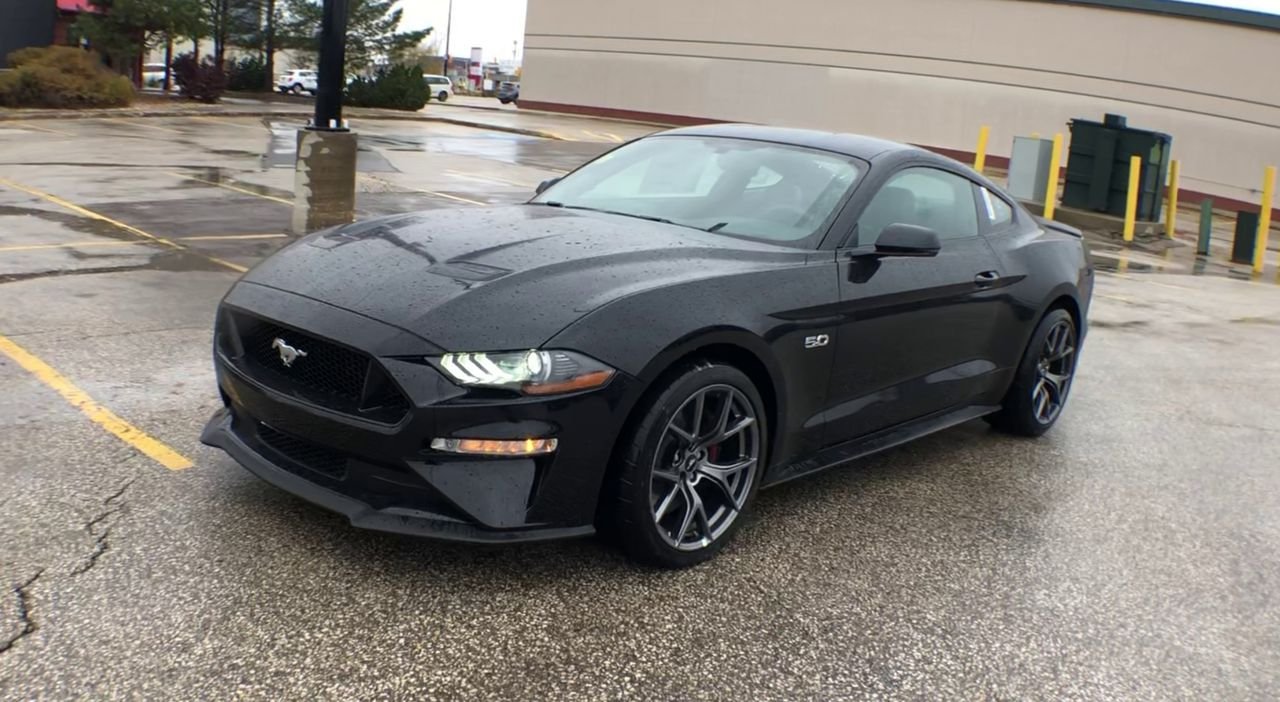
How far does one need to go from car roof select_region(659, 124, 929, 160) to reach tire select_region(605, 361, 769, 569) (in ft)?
5.13

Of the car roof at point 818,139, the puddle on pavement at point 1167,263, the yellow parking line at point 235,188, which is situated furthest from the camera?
the puddle on pavement at point 1167,263

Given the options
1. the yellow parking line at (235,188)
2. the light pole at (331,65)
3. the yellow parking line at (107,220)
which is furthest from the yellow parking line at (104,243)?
the yellow parking line at (235,188)

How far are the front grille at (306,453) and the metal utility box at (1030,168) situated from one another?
18540 mm

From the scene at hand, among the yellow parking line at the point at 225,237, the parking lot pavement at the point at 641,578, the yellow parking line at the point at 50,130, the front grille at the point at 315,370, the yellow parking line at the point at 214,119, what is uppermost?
the yellow parking line at the point at 214,119

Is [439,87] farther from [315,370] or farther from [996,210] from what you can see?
[315,370]

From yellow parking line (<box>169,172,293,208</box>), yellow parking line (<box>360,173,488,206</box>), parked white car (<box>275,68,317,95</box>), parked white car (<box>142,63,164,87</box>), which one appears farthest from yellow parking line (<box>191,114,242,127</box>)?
parked white car (<box>275,68,317,95</box>)

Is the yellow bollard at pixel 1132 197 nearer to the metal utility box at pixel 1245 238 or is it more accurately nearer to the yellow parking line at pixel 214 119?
the metal utility box at pixel 1245 238

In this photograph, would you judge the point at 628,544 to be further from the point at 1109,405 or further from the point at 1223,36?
the point at 1223,36

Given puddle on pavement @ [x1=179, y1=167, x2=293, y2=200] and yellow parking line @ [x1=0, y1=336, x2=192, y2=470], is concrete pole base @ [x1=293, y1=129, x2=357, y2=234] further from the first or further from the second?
yellow parking line @ [x1=0, y1=336, x2=192, y2=470]

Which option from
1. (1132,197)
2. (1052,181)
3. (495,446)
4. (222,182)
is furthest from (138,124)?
(495,446)

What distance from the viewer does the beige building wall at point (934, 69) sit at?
3209 centimetres

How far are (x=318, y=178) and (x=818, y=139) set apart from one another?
5.96 metres

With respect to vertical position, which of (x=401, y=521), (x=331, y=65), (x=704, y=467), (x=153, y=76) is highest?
(x=153, y=76)

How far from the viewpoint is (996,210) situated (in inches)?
222
